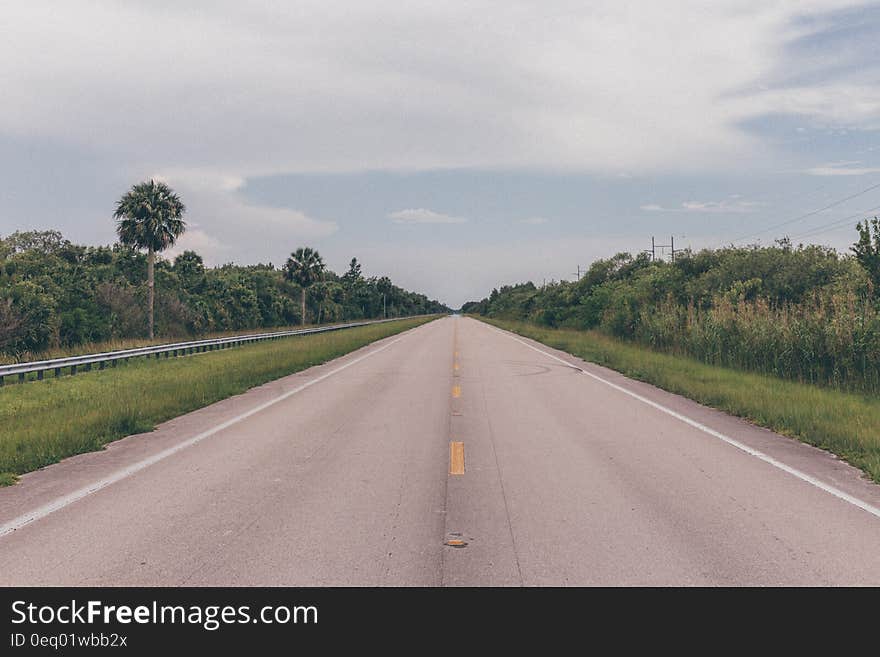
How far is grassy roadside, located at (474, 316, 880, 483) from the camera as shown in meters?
8.55

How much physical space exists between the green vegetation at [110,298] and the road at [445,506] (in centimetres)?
2322

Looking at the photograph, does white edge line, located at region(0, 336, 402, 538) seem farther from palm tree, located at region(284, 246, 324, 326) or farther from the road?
palm tree, located at region(284, 246, 324, 326)

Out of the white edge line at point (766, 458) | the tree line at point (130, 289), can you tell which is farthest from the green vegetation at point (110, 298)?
the white edge line at point (766, 458)

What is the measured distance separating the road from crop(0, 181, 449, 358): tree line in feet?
84.3

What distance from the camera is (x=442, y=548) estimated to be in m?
4.74

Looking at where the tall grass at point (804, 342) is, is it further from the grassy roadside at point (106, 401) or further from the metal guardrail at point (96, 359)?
Result: the metal guardrail at point (96, 359)

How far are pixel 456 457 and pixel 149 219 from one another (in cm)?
4213

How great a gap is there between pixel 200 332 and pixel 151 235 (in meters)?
11.1

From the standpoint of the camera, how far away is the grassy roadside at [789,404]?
28.0 ft

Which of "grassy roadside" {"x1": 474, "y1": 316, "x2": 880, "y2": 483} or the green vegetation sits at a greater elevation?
the green vegetation

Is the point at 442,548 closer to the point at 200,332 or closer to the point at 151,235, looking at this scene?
the point at 151,235

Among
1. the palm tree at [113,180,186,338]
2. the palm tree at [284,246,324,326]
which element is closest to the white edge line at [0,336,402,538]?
Result: the palm tree at [113,180,186,338]

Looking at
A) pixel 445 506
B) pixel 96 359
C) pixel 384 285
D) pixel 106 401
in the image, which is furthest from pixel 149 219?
pixel 384 285
